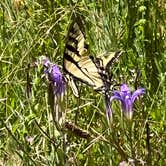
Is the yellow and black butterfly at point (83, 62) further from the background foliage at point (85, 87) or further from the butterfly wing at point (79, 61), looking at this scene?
the background foliage at point (85, 87)

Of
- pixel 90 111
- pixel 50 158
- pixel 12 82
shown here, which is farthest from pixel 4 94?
pixel 50 158

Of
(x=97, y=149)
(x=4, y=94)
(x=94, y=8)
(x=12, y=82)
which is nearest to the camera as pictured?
(x=97, y=149)

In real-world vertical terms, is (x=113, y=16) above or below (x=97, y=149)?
above

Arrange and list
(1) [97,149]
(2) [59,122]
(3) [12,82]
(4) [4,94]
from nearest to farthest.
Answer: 1. (2) [59,122]
2. (1) [97,149]
3. (3) [12,82]
4. (4) [4,94]

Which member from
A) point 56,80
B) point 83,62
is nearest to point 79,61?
point 83,62

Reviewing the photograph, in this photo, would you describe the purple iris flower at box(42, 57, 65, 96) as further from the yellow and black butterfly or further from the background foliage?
the yellow and black butterfly

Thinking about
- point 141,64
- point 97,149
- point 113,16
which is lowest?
point 97,149

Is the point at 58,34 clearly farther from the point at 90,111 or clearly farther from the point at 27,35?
the point at 90,111
